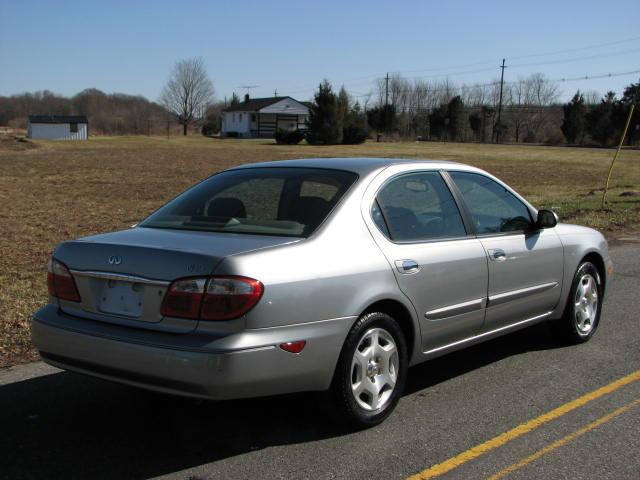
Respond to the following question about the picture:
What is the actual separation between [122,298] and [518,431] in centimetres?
237

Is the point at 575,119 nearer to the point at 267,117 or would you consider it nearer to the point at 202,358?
the point at 267,117

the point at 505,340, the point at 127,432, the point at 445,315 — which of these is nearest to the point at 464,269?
the point at 445,315

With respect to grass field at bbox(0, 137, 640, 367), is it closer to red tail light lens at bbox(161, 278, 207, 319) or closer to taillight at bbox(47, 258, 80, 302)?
taillight at bbox(47, 258, 80, 302)

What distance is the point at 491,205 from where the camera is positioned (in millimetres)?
5375

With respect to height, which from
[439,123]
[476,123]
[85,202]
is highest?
[476,123]

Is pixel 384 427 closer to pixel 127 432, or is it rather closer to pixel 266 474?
pixel 266 474

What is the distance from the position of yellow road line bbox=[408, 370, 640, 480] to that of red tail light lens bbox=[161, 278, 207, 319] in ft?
4.50

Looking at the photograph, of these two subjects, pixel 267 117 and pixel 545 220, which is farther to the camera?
pixel 267 117

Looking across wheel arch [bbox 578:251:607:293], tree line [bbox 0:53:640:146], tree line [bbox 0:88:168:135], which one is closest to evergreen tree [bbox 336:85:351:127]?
tree line [bbox 0:53:640:146]

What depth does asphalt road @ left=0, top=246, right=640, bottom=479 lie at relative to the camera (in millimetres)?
3607

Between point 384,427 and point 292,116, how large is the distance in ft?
318

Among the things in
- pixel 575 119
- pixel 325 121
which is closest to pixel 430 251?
pixel 325 121

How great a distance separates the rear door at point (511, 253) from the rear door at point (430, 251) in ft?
0.54

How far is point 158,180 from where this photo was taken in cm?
2392
